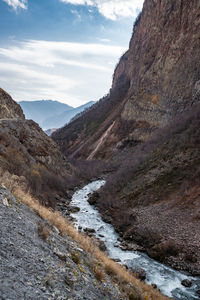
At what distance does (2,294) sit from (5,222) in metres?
2.66

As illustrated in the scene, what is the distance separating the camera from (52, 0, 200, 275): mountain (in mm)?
15867

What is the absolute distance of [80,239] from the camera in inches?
367

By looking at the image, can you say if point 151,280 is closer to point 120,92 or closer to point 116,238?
point 116,238

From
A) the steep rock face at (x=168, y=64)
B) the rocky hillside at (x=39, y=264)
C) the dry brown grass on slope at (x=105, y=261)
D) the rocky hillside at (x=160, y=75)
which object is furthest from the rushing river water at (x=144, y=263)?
the steep rock face at (x=168, y=64)

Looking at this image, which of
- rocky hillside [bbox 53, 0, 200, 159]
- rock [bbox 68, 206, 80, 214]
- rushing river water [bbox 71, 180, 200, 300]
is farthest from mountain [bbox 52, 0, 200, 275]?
rock [bbox 68, 206, 80, 214]

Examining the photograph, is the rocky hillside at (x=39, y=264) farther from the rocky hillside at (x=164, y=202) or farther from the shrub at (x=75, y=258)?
the rocky hillside at (x=164, y=202)

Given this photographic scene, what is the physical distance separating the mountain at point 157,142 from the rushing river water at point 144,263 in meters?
0.63

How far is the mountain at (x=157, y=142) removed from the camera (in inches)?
625

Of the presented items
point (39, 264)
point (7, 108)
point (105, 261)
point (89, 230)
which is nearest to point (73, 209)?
point (89, 230)

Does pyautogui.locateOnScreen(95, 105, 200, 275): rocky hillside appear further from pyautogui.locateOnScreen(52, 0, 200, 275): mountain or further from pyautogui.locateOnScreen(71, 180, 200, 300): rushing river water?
pyautogui.locateOnScreen(71, 180, 200, 300): rushing river water

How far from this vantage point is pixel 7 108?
3947 cm

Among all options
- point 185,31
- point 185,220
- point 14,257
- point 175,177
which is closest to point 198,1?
point 185,31

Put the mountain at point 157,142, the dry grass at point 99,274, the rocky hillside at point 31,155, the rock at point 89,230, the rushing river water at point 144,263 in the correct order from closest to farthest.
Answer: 1. the dry grass at point 99,274
2. the rushing river water at point 144,263
3. the mountain at point 157,142
4. the rock at point 89,230
5. the rocky hillside at point 31,155

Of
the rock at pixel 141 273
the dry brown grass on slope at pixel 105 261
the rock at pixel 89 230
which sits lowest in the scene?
the rock at pixel 141 273
